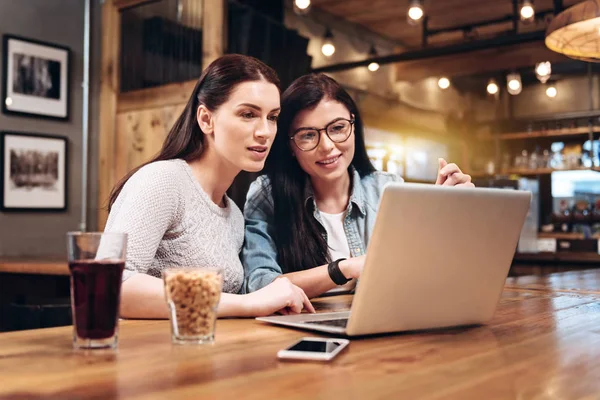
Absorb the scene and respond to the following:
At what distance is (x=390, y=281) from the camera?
3.39ft

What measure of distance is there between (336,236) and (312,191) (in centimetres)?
16

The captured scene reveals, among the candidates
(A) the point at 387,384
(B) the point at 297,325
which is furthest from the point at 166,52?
(A) the point at 387,384

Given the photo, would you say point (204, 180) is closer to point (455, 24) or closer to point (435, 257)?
point (435, 257)

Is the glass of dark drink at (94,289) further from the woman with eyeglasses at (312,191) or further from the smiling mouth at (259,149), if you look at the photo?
the woman with eyeglasses at (312,191)

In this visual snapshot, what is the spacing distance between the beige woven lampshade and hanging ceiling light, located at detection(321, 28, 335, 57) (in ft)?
9.97

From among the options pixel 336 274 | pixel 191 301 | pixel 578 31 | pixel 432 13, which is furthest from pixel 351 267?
pixel 432 13

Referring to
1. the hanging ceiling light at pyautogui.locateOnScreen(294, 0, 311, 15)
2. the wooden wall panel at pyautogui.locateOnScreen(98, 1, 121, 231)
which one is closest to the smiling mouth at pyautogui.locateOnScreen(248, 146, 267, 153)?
the hanging ceiling light at pyautogui.locateOnScreen(294, 0, 311, 15)

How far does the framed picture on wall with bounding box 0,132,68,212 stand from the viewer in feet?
12.8

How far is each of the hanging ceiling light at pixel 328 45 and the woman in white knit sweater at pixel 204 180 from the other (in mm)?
3799

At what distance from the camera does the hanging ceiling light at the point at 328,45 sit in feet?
17.7

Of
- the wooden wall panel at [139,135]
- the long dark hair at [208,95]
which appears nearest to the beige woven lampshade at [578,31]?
the long dark hair at [208,95]

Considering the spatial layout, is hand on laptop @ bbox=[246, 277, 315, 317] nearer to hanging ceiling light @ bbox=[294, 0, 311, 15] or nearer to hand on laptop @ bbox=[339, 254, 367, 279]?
hand on laptop @ bbox=[339, 254, 367, 279]

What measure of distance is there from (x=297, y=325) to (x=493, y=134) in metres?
6.81

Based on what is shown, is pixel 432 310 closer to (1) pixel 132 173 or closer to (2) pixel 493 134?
(1) pixel 132 173
